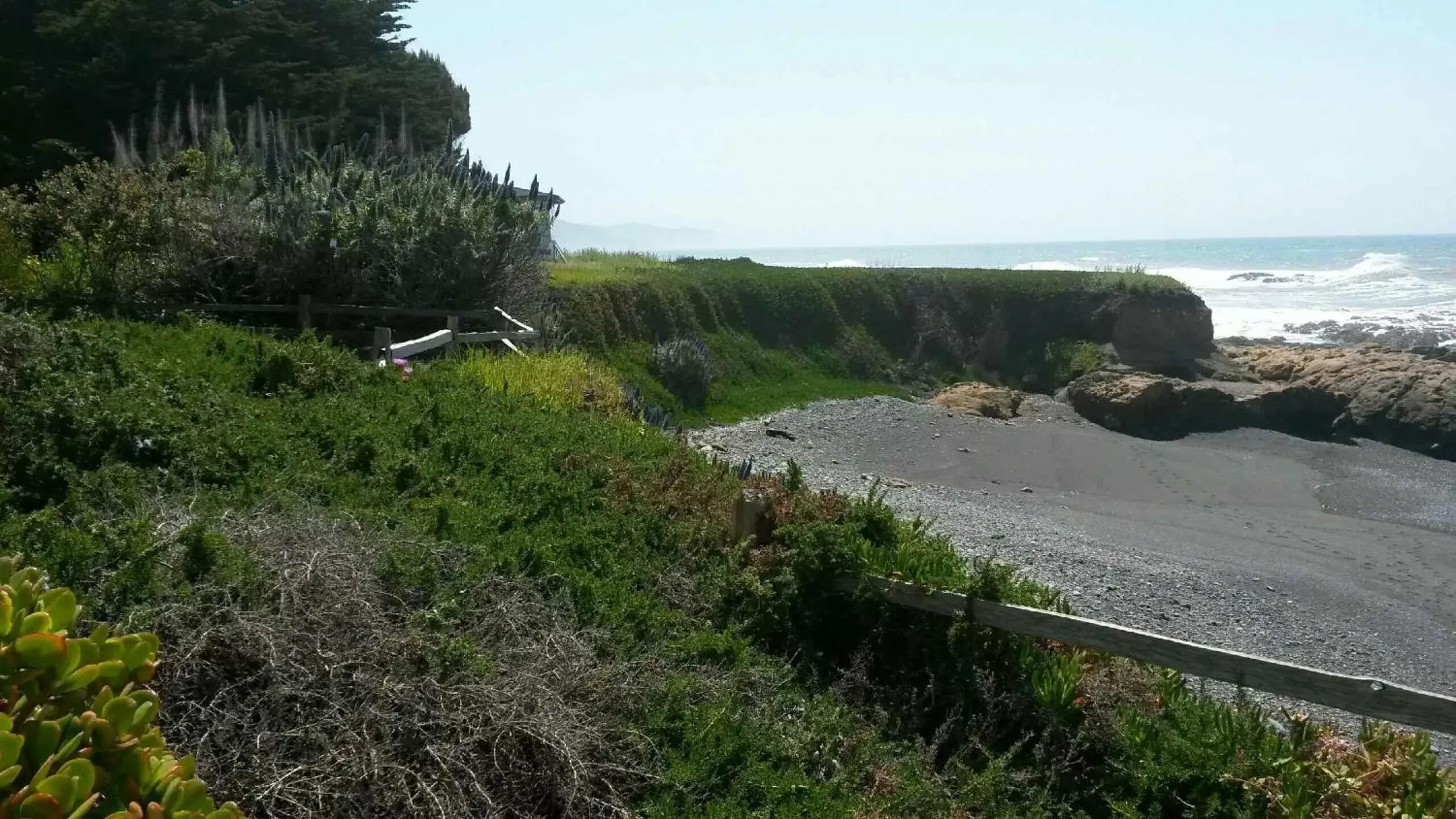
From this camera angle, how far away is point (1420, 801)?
5.34m

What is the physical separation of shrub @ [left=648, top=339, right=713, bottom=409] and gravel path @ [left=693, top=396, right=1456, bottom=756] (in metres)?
1.44

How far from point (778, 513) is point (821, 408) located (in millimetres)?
15935

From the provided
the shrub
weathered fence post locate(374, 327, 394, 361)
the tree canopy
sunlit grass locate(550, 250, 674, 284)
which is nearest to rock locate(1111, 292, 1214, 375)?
sunlit grass locate(550, 250, 674, 284)

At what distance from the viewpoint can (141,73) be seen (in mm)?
25969

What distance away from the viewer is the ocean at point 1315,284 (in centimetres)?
4416

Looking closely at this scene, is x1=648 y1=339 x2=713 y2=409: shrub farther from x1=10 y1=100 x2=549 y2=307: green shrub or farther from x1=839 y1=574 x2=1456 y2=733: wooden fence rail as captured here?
x1=839 y1=574 x2=1456 y2=733: wooden fence rail

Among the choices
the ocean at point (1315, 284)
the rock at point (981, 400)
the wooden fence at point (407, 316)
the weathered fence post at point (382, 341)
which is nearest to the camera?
the weathered fence post at point (382, 341)

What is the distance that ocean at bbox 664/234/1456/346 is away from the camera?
44.2 m

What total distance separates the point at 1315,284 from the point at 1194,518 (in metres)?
59.2

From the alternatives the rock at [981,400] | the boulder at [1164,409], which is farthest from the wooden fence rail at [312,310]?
the boulder at [1164,409]

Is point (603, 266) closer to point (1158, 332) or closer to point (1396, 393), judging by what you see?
point (1158, 332)

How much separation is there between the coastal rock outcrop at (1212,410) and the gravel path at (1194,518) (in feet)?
1.94

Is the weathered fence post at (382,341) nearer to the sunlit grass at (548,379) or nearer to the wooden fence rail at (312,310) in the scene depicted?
the sunlit grass at (548,379)

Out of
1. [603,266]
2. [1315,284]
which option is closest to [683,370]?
[603,266]
